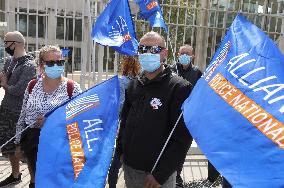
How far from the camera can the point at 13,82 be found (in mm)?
4816

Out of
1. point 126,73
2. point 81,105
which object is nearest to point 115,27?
point 126,73

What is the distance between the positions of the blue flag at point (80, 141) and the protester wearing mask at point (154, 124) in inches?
8.4

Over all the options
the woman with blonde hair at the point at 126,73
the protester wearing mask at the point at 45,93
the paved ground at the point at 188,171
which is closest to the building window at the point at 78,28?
the paved ground at the point at 188,171

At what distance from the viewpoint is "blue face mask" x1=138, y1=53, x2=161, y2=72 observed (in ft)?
10.3

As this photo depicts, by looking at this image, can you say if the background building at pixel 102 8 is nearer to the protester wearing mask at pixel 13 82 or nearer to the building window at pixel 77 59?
the building window at pixel 77 59

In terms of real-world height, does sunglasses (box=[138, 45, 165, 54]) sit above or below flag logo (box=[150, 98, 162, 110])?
above

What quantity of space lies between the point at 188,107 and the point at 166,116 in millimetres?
393

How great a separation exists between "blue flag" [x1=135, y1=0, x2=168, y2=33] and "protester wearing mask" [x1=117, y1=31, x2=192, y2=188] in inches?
127

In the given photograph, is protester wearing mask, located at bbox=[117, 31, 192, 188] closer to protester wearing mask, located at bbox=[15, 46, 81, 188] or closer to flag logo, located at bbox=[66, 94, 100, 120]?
flag logo, located at bbox=[66, 94, 100, 120]

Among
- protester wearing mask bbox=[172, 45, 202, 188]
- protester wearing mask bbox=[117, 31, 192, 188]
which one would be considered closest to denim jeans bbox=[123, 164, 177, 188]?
protester wearing mask bbox=[117, 31, 192, 188]

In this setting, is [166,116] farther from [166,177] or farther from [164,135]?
[166,177]

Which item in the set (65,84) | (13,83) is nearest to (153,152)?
(65,84)

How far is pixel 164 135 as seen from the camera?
2.99 metres

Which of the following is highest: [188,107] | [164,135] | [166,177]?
[188,107]
